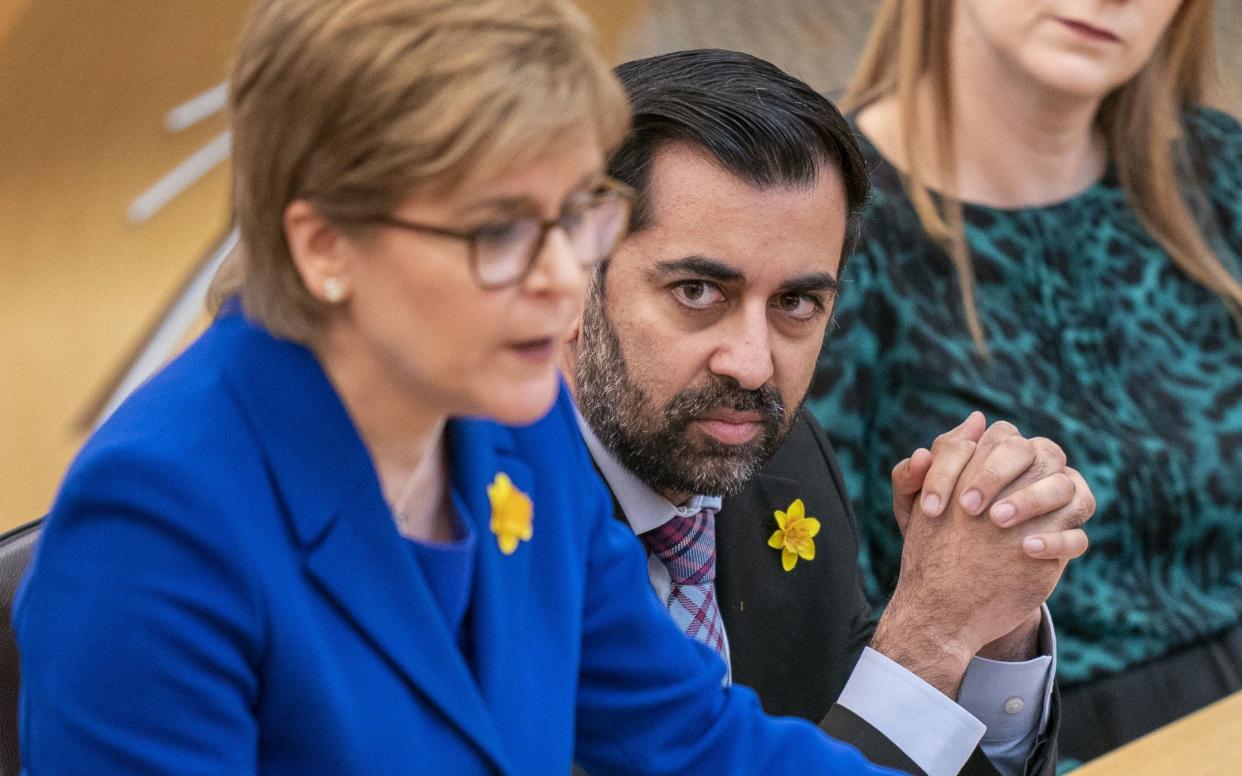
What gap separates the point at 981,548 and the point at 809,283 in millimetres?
257

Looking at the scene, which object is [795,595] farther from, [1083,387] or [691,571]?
[1083,387]

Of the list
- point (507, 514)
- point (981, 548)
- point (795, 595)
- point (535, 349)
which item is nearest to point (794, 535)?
point (795, 595)

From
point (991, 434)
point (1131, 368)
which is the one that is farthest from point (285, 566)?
point (1131, 368)

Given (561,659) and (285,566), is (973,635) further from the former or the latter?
(285,566)

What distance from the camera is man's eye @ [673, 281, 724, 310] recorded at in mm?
1197

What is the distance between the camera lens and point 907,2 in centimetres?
191

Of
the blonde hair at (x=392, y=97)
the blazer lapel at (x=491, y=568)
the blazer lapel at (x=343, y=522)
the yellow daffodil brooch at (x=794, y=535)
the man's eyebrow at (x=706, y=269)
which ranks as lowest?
the yellow daffodil brooch at (x=794, y=535)

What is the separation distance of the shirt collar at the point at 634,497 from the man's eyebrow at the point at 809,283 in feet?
0.60

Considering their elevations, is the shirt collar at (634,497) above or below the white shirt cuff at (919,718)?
above

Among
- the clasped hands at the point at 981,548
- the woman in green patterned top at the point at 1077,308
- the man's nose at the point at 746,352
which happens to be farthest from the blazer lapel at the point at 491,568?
the woman in green patterned top at the point at 1077,308

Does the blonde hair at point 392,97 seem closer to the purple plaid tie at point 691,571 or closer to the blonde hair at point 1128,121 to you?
the purple plaid tie at point 691,571

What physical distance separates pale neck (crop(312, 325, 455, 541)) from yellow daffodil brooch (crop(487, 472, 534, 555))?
0.08 ft

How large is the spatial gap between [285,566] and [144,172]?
1.65 m

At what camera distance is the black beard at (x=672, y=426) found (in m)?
1.20
